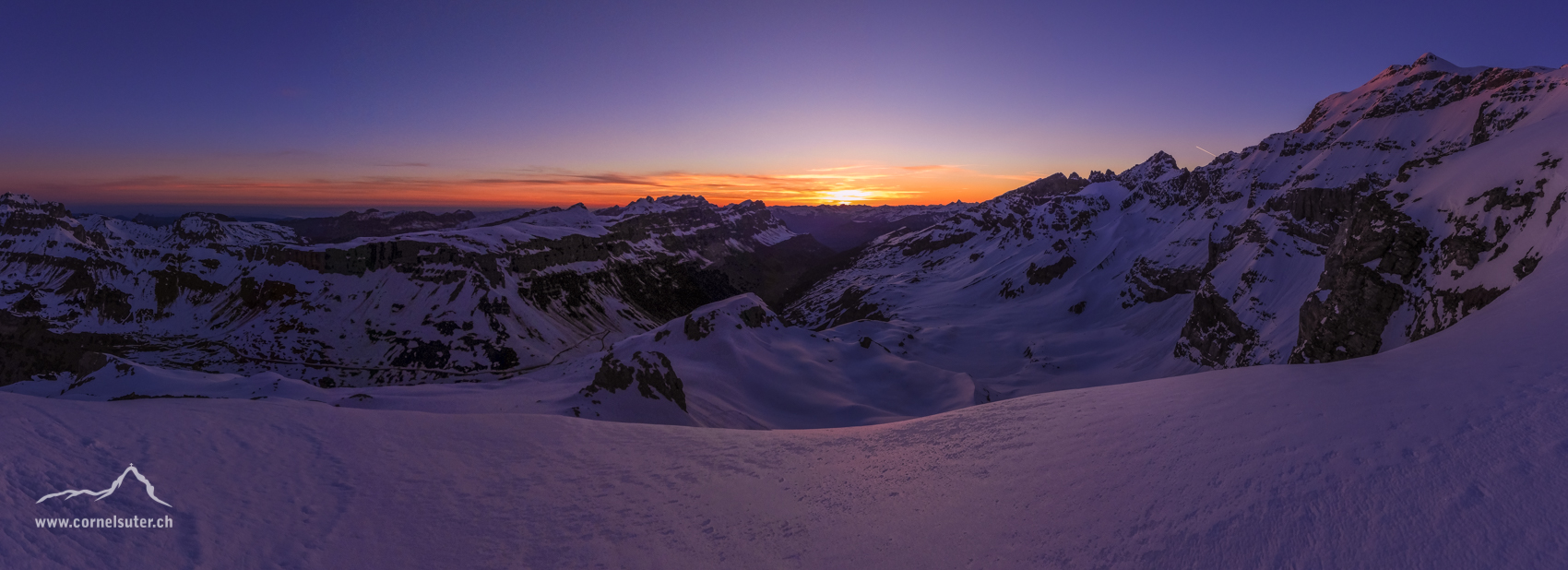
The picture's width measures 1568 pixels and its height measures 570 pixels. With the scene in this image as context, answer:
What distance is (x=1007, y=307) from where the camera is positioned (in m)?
155

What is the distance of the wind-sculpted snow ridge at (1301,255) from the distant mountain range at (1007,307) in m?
0.16

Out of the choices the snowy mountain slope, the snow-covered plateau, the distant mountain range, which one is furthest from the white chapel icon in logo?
the distant mountain range

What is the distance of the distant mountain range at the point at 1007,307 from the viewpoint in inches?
820

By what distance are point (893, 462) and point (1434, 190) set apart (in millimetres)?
25461

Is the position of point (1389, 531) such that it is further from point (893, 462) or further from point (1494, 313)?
point (1494, 313)

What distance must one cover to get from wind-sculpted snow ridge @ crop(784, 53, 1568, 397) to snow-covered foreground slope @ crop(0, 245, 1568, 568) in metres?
4.66

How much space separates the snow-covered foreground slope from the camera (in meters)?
8.27

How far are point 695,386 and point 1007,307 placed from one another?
12129cm

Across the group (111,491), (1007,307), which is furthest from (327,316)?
(111,491)

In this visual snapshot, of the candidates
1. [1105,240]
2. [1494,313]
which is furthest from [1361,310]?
[1105,240]

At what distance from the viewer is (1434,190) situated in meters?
22.4

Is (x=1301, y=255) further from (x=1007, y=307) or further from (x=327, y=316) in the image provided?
(x=327, y=316)

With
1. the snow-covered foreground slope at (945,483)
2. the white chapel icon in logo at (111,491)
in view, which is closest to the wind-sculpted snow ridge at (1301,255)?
the snow-covered foreground slope at (945,483)

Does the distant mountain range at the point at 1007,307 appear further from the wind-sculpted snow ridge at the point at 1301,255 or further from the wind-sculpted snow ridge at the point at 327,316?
the wind-sculpted snow ridge at the point at 327,316
